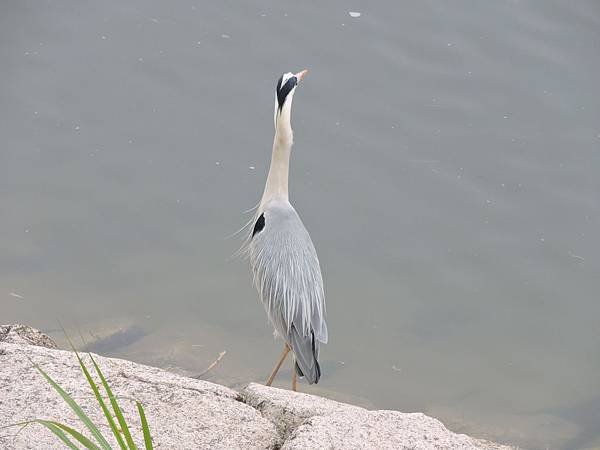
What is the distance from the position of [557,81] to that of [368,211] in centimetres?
222

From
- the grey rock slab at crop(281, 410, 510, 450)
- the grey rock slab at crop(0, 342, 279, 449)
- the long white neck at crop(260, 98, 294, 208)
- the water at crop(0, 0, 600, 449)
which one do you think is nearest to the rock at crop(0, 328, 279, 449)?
the grey rock slab at crop(0, 342, 279, 449)

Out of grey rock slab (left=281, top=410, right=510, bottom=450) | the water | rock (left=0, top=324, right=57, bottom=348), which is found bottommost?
the water

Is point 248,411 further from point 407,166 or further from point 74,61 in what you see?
point 74,61

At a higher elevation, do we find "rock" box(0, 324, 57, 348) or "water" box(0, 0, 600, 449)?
"rock" box(0, 324, 57, 348)

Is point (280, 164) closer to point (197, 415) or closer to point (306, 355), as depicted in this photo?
point (306, 355)

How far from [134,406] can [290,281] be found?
6.28 feet

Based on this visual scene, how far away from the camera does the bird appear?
4.35 metres

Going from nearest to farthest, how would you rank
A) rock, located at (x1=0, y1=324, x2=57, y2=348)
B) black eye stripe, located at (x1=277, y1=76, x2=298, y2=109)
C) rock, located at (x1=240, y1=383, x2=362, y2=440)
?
rock, located at (x1=240, y1=383, x2=362, y2=440) → rock, located at (x1=0, y1=324, x2=57, y2=348) → black eye stripe, located at (x1=277, y1=76, x2=298, y2=109)

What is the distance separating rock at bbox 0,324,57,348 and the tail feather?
119cm

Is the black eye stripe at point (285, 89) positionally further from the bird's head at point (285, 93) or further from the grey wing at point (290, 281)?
the grey wing at point (290, 281)

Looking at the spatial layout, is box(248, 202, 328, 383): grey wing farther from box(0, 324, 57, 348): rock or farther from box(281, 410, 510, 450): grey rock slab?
box(281, 410, 510, 450): grey rock slab

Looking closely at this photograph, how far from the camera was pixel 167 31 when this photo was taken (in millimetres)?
7617

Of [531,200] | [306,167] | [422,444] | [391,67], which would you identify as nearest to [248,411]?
[422,444]

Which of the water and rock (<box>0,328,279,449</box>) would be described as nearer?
rock (<box>0,328,279,449</box>)
